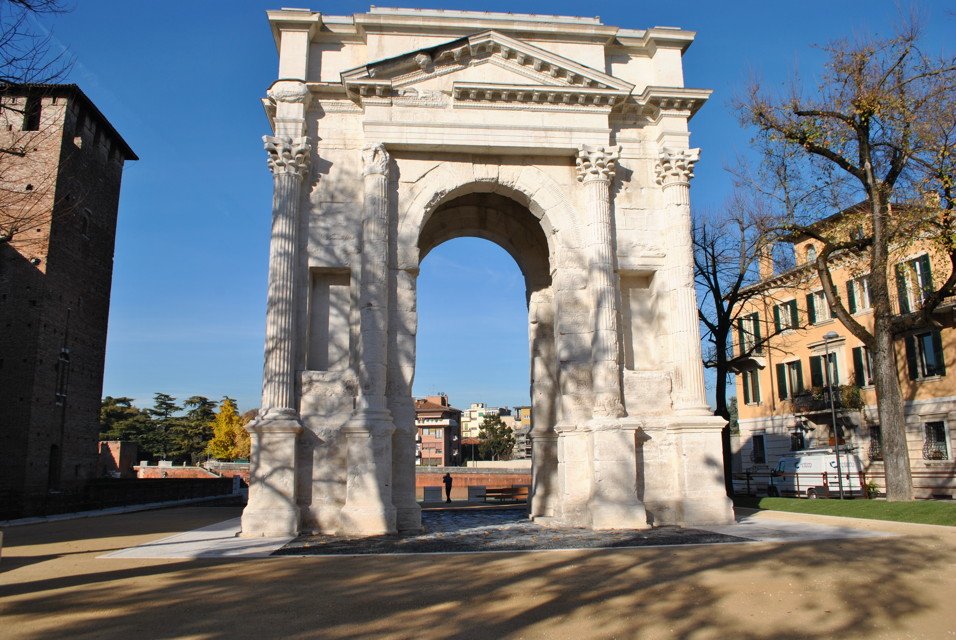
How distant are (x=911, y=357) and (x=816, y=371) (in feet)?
19.2

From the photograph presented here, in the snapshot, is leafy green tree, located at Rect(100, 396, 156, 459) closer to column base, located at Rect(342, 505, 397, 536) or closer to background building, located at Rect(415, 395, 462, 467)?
background building, located at Rect(415, 395, 462, 467)

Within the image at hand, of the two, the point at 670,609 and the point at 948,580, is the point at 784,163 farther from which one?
the point at 670,609

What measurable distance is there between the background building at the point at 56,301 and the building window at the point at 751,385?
3425 centimetres

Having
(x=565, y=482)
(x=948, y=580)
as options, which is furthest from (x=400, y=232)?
(x=948, y=580)

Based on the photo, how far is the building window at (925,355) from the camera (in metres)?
28.3

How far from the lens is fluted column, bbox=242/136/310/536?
14.3m

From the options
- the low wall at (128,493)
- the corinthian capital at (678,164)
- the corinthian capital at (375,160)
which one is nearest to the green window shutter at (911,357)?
the corinthian capital at (678,164)

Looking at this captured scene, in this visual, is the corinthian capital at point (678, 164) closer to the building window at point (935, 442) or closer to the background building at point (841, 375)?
the background building at point (841, 375)

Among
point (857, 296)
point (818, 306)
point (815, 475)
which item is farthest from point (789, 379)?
point (815, 475)

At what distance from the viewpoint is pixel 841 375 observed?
33.9 meters

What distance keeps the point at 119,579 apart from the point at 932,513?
15258 millimetres

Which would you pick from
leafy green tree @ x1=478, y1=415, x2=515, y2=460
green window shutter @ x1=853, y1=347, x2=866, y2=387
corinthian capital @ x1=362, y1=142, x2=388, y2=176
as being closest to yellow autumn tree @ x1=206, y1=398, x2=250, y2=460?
leafy green tree @ x1=478, y1=415, x2=515, y2=460

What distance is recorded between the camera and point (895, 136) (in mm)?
18406

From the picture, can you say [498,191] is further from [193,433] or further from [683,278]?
[193,433]
